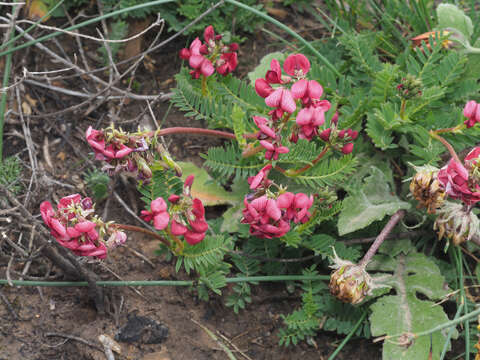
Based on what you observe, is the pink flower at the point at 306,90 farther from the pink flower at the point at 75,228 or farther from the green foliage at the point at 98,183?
the green foliage at the point at 98,183

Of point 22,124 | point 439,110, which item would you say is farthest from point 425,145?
point 22,124

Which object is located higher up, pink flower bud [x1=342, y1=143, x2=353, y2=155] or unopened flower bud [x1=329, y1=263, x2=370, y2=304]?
pink flower bud [x1=342, y1=143, x2=353, y2=155]

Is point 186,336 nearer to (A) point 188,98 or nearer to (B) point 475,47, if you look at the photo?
(A) point 188,98

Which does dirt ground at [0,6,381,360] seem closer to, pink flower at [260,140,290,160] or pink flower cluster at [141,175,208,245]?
pink flower cluster at [141,175,208,245]

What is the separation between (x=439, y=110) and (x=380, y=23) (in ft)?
2.18

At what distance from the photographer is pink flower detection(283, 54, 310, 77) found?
2.04 metres

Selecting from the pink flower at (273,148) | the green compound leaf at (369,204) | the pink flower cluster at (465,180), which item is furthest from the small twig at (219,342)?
the pink flower cluster at (465,180)

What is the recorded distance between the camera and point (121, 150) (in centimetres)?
184

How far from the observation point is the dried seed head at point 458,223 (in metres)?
2.03

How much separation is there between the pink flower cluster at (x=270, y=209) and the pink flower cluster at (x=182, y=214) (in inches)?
6.5

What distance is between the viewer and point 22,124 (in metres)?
2.42

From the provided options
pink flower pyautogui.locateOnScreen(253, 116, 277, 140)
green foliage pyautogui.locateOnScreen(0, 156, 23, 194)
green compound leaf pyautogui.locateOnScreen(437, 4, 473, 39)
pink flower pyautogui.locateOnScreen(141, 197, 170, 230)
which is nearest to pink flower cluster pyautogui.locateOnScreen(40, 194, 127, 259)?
pink flower pyautogui.locateOnScreen(141, 197, 170, 230)


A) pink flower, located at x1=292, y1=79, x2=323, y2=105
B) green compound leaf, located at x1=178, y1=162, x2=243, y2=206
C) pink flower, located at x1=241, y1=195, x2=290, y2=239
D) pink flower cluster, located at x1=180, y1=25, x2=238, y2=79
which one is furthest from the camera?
green compound leaf, located at x1=178, y1=162, x2=243, y2=206

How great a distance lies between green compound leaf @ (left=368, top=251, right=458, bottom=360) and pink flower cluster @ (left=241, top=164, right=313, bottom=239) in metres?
0.58
